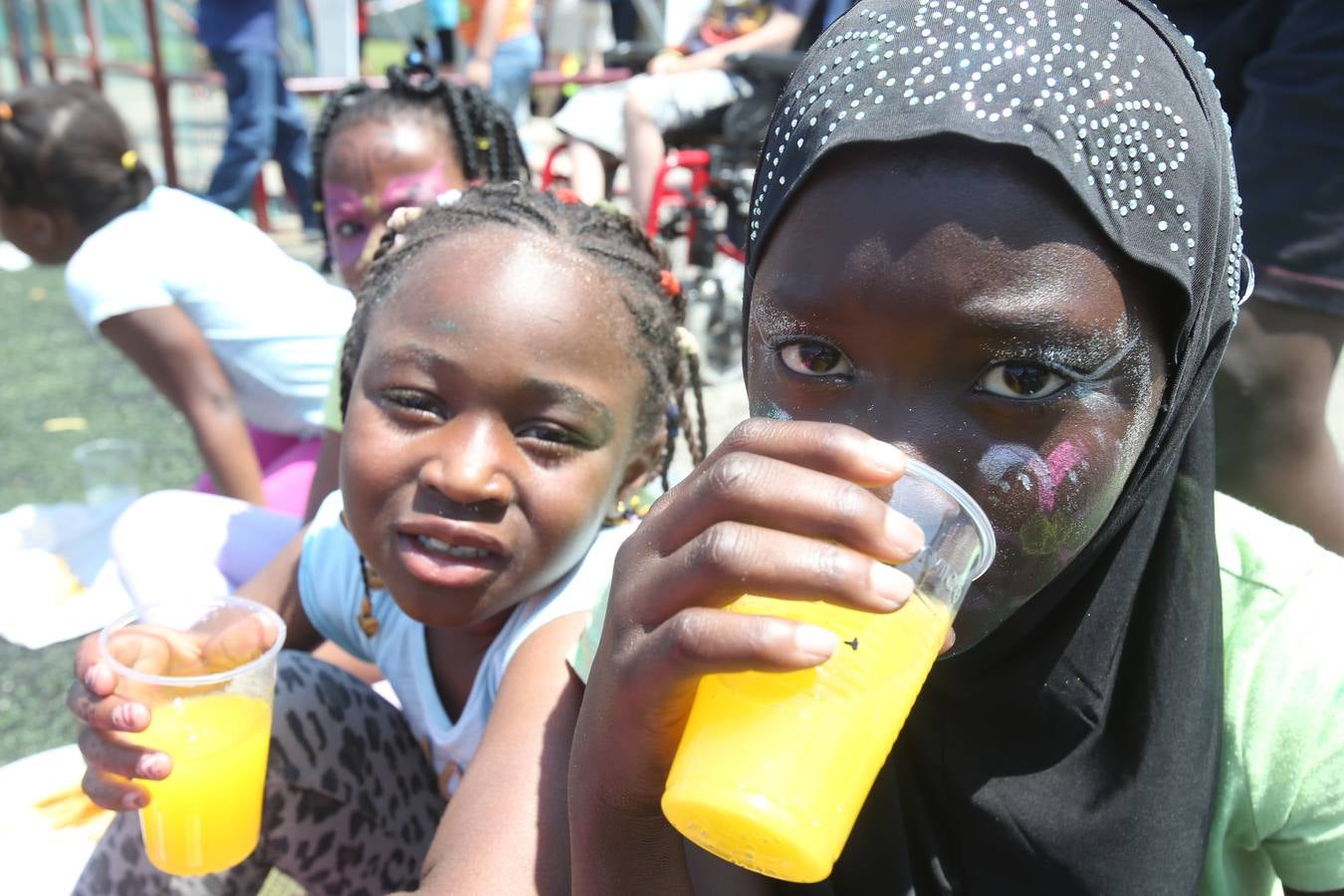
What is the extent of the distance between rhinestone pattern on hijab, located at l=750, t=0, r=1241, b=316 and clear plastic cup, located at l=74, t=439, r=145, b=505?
3.58 meters

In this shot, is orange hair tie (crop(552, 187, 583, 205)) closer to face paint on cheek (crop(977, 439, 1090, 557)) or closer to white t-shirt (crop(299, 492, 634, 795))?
white t-shirt (crop(299, 492, 634, 795))

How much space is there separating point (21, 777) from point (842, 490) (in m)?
2.43

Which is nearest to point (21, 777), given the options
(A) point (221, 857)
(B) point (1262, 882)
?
(A) point (221, 857)

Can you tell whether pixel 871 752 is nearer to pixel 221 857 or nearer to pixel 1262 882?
pixel 1262 882

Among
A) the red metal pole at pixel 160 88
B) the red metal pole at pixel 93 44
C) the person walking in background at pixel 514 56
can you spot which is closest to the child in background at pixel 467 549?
the person walking in background at pixel 514 56

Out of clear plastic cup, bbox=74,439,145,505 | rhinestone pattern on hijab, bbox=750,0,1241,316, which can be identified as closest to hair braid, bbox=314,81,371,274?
clear plastic cup, bbox=74,439,145,505

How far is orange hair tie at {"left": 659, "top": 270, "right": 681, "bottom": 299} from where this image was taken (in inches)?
84.9

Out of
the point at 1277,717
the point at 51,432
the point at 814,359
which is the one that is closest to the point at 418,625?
the point at 814,359

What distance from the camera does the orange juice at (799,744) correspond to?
97cm

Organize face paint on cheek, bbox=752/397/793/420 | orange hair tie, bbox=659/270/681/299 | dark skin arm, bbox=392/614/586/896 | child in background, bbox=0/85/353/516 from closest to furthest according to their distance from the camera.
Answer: face paint on cheek, bbox=752/397/793/420, dark skin arm, bbox=392/614/586/896, orange hair tie, bbox=659/270/681/299, child in background, bbox=0/85/353/516

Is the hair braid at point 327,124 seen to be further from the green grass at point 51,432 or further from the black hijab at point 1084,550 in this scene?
the black hijab at point 1084,550

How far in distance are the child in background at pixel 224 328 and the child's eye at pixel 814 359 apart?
252 cm

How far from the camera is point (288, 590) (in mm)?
2422

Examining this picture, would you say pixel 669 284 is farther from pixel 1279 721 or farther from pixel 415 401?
pixel 1279 721
